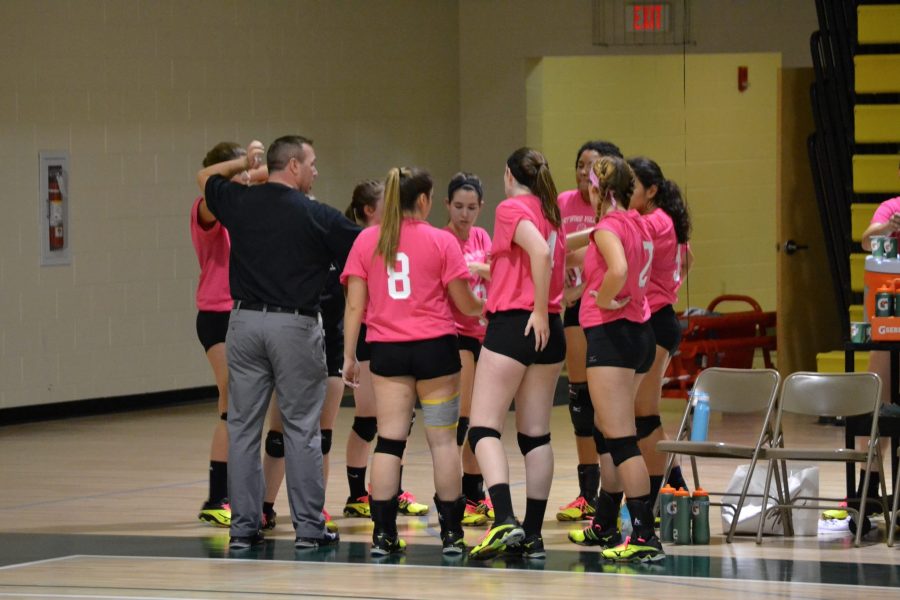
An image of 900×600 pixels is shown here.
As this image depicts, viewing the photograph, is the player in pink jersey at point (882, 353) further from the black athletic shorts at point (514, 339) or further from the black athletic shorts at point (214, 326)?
the black athletic shorts at point (214, 326)

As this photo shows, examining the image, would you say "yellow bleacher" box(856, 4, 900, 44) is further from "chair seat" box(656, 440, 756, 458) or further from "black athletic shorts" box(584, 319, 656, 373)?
"black athletic shorts" box(584, 319, 656, 373)

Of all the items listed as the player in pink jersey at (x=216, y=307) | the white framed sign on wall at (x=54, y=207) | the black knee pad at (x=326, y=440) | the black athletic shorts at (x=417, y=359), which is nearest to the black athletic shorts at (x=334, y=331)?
the black knee pad at (x=326, y=440)

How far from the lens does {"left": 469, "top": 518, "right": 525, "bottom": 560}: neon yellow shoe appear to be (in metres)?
6.08

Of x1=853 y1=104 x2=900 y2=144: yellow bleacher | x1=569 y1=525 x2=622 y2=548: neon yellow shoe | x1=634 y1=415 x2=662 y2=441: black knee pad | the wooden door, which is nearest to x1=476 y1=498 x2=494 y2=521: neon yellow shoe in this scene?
x1=569 y1=525 x2=622 y2=548: neon yellow shoe

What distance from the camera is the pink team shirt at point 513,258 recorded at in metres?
6.11

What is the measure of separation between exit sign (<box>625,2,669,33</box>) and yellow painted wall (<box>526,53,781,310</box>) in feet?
3.53

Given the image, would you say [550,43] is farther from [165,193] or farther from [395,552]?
[395,552]

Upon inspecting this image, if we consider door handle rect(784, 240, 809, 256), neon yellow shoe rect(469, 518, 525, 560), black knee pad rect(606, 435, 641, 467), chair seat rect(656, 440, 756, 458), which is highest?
door handle rect(784, 240, 809, 256)

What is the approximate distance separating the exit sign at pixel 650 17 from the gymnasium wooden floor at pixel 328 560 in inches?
209

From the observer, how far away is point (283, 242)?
20.8 feet

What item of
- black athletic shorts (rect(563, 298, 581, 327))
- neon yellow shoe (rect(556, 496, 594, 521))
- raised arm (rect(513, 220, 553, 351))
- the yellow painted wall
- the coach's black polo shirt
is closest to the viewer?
raised arm (rect(513, 220, 553, 351))

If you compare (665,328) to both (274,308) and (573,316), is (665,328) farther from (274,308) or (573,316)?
(274,308)

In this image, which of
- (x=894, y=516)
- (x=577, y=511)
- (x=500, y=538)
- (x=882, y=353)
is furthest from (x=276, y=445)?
(x=882, y=353)

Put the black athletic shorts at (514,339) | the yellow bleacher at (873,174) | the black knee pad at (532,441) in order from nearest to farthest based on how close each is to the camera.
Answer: the black athletic shorts at (514,339)
the black knee pad at (532,441)
the yellow bleacher at (873,174)
